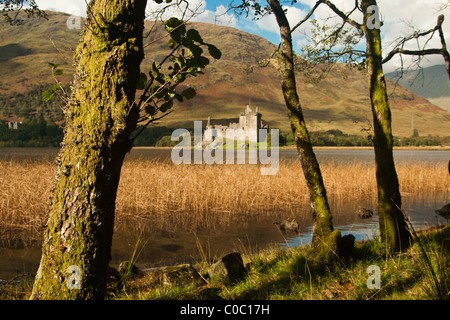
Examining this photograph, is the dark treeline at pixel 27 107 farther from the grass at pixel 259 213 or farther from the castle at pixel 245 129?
the grass at pixel 259 213

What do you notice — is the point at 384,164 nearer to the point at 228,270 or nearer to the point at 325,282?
the point at 325,282

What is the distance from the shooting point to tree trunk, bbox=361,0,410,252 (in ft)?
20.0

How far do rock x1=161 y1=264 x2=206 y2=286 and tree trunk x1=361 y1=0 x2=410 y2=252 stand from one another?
133 inches

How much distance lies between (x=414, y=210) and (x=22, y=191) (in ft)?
58.5

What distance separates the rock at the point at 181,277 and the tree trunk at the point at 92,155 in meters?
3.12

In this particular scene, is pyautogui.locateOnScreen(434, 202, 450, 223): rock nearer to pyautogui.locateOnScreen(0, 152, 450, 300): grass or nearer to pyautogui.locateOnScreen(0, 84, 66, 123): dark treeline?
pyautogui.locateOnScreen(0, 152, 450, 300): grass

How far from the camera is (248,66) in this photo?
339 inches

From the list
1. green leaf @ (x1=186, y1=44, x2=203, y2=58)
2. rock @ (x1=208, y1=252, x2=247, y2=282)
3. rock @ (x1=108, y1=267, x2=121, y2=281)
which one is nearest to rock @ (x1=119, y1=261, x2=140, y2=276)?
rock @ (x1=108, y1=267, x2=121, y2=281)

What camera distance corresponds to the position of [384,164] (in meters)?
6.29

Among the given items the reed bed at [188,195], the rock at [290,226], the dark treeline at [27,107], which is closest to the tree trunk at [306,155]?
the rock at [290,226]

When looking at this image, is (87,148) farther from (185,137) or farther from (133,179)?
(185,137)

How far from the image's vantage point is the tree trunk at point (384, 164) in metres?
Answer: 6.09

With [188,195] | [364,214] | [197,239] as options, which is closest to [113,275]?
[197,239]
